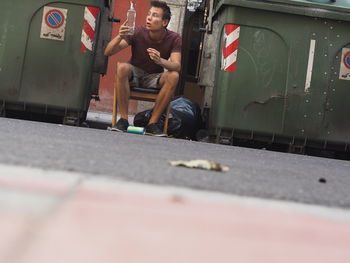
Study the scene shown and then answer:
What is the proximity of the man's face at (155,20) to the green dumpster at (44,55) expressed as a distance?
1.65 ft

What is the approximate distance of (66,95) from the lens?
459cm

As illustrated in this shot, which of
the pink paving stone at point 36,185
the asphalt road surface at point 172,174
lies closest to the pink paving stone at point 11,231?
the pink paving stone at point 36,185

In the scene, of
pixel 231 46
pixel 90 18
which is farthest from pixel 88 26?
pixel 231 46

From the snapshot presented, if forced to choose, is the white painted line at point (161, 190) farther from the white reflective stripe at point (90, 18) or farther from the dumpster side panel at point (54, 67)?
the white reflective stripe at point (90, 18)

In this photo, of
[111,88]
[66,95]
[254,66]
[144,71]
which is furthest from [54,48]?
[111,88]

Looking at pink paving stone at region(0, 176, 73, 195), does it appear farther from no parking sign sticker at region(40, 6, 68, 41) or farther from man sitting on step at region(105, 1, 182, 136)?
no parking sign sticker at region(40, 6, 68, 41)

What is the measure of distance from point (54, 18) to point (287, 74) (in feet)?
6.52

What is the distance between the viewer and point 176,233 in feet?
3.54

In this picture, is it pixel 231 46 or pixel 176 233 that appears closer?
pixel 176 233

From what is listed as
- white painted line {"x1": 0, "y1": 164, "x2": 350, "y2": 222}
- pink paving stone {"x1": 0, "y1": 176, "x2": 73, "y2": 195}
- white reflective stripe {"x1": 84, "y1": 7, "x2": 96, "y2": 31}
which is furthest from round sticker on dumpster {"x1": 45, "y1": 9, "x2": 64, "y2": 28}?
pink paving stone {"x1": 0, "y1": 176, "x2": 73, "y2": 195}

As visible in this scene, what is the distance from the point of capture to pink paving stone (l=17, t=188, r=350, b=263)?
92 centimetres

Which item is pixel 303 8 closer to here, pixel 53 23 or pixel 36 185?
pixel 53 23

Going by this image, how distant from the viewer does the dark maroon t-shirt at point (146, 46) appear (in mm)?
4832

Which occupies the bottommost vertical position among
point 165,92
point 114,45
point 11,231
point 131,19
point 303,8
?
point 11,231
